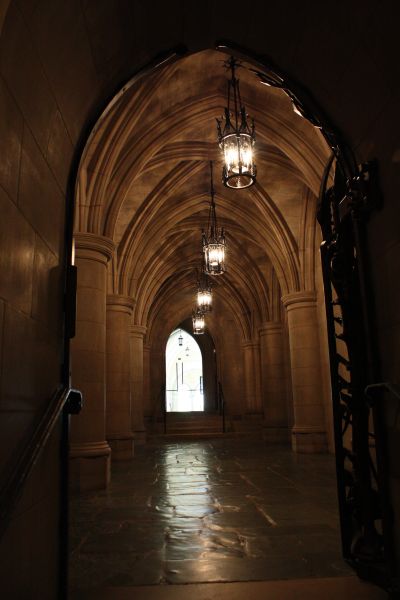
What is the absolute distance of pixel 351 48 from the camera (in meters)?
2.80

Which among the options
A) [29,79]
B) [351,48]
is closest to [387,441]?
[351,48]

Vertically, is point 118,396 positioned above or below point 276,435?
above

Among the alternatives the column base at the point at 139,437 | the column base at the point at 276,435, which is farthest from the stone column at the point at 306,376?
the column base at the point at 139,437

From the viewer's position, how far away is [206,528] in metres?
4.45

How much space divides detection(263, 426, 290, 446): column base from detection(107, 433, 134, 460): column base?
5786 mm

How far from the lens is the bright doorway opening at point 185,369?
118 ft

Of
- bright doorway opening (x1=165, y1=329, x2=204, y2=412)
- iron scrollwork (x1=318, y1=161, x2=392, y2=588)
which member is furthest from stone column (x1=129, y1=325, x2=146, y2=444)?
bright doorway opening (x1=165, y1=329, x2=204, y2=412)

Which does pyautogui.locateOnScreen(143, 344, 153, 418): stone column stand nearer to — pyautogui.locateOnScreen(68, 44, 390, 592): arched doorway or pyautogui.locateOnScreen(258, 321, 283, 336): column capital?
pyautogui.locateOnScreen(68, 44, 390, 592): arched doorway

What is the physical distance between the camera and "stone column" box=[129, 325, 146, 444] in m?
13.8

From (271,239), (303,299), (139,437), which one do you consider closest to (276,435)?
(139,437)

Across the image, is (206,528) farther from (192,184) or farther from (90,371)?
(192,184)

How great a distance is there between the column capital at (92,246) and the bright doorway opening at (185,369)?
93.2 feet

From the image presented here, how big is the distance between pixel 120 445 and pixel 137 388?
391 cm

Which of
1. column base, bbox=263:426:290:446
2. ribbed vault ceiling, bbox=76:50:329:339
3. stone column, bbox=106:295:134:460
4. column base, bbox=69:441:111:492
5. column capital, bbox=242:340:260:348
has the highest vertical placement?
ribbed vault ceiling, bbox=76:50:329:339
